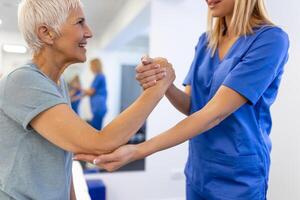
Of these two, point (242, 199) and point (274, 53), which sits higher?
point (274, 53)

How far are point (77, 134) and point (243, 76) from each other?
552 millimetres

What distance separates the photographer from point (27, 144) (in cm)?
90

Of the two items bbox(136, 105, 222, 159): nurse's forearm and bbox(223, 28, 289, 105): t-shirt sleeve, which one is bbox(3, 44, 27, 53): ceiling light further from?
bbox(223, 28, 289, 105): t-shirt sleeve

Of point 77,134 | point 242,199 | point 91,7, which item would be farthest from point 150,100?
point 91,7

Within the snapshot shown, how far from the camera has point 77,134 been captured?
848mm

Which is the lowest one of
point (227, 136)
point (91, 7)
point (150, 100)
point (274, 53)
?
point (227, 136)

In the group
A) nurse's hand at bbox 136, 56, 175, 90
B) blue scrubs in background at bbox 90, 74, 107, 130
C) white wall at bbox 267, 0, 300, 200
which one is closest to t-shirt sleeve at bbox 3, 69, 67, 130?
nurse's hand at bbox 136, 56, 175, 90

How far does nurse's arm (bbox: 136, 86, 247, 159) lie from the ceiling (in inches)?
59.7

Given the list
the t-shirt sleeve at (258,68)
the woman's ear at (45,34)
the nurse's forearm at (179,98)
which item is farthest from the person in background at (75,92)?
the t-shirt sleeve at (258,68)

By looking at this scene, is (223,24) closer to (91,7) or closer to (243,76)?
(243,76)

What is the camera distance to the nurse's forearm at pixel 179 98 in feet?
3.94

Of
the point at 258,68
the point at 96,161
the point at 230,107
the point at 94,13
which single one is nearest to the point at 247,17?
the point at 258,68

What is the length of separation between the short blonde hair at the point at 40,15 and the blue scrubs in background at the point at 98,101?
1635mm

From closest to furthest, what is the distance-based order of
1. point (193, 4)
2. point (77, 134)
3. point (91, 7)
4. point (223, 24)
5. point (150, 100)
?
point (77, 134)
point (150, 100)
point (223, 24)
point (91, 7)
point (193, 4)
